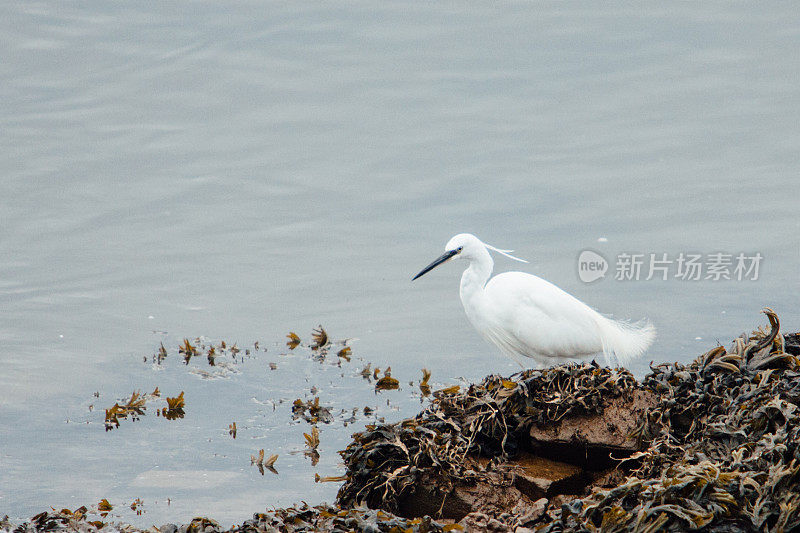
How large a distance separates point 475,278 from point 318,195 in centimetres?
415

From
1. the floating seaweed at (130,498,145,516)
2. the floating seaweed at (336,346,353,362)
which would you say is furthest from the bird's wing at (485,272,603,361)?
the floating seaweed at (130,498,145,516)

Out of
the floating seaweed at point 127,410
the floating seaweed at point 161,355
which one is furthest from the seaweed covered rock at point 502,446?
the floating seaweed at point 161,355

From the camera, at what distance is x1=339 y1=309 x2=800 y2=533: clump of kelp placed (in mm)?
3934

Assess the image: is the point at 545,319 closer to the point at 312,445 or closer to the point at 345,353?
the point at 345,353

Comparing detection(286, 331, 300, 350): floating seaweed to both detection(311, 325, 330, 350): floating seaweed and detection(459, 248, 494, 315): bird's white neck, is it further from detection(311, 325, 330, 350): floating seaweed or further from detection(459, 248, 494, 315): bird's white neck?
detection(459, 248, 494, 315): bird's white neck

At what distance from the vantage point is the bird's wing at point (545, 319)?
22.9 ft

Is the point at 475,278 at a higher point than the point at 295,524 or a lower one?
higher

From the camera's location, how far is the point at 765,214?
9.99 metres

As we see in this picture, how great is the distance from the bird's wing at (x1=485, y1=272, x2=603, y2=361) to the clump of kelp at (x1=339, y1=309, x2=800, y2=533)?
163 centimetres

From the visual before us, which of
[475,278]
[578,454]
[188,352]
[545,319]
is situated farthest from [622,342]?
[188,352]

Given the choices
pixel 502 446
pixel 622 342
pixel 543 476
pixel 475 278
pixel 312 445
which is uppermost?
pixel 475 278

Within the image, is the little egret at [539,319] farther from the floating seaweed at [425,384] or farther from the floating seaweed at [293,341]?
the floating seaweed at [293,341]

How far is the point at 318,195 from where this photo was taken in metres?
10.9

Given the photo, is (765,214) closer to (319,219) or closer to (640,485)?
(319,219)
